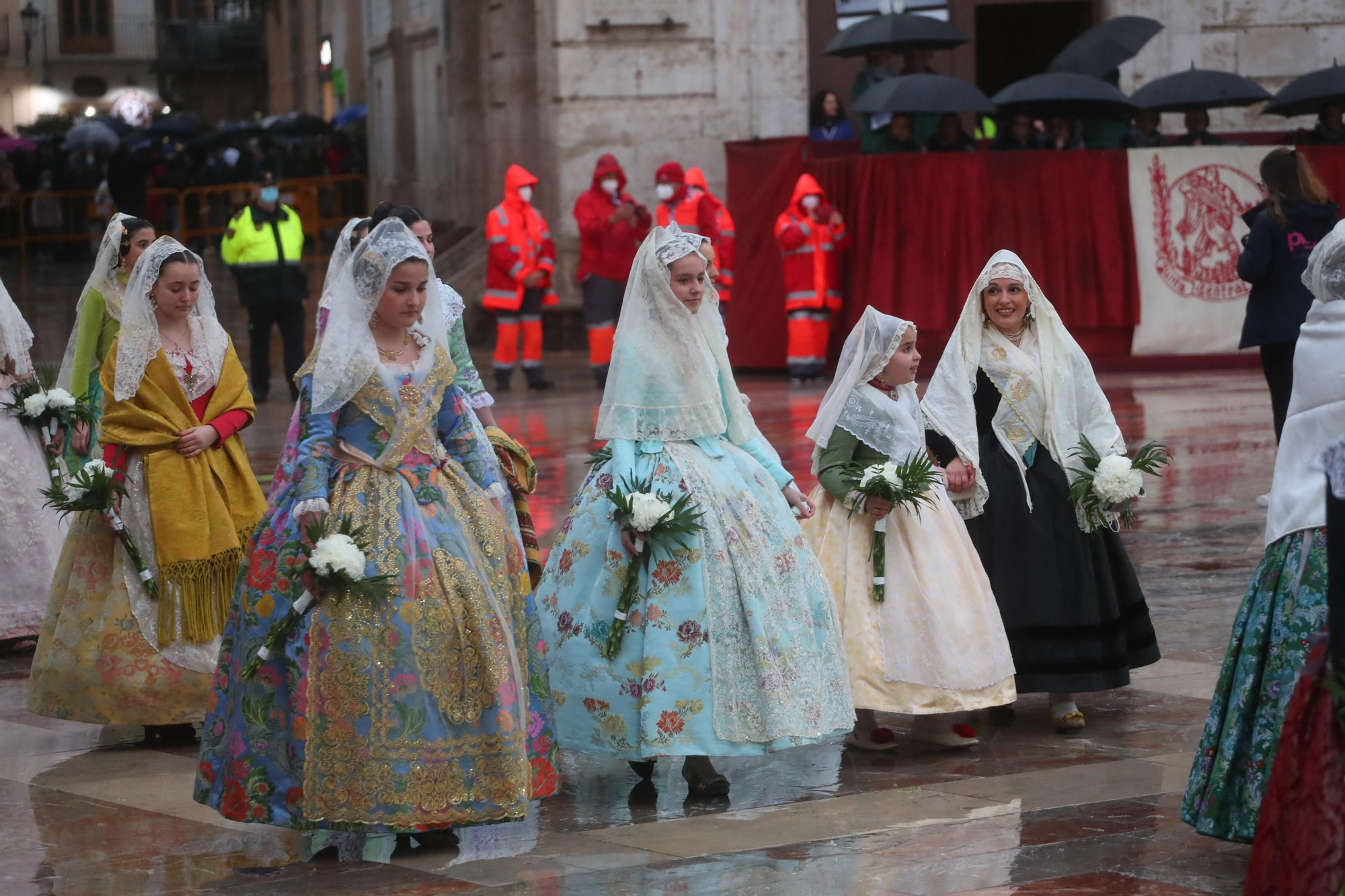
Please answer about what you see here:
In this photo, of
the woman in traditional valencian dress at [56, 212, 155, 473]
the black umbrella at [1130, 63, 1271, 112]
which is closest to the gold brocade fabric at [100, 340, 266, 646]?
the woman in traditional valencian dress at [56, 212, 155, 473]

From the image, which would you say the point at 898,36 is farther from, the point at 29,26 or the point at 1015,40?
the point at 29,26

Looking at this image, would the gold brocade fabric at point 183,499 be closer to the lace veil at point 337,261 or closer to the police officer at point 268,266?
the lace veil at point 337,261

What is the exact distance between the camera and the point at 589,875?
17.1 feet

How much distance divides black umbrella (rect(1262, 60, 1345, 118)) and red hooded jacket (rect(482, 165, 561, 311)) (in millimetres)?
6567

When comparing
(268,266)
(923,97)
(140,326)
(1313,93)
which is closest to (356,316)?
(140,326)

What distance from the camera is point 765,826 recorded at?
18.6 ft

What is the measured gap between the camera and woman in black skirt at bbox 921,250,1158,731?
691cm

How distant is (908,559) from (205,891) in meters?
2.56

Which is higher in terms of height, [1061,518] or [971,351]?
[971,351]

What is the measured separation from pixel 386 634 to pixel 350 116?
32119mm

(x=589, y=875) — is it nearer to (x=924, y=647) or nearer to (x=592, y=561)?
(x=592, y=561)

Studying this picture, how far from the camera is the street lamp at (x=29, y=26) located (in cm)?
6312

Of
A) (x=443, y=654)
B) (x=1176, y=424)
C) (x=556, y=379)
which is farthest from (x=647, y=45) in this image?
(x=443, y=654)

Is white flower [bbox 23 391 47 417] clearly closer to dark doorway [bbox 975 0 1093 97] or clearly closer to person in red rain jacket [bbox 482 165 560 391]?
person in red rain jacket [bbox 482 165 560 391]
